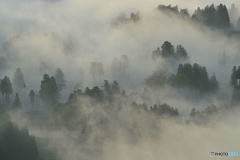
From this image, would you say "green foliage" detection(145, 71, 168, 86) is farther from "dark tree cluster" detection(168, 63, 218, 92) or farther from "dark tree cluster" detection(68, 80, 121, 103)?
"dark tree cluster" detection(68, 80, 121, 103)

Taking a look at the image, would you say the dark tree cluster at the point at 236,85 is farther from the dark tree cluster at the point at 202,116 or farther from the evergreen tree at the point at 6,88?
the evergreen tree at the point at 6,88

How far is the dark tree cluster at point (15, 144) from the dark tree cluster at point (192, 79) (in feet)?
263

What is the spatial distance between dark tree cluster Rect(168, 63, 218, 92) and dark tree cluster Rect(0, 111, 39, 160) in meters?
80.0

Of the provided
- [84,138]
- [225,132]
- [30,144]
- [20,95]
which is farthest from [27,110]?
[225,132]

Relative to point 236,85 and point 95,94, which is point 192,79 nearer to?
point 236,85

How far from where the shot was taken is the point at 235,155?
4451 inches

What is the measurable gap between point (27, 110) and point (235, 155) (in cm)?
10392

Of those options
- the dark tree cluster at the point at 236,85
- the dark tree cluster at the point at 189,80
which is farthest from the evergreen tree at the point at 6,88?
the dark tree cluster at the point at 236,85

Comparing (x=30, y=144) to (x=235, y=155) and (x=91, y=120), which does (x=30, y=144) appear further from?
(x=235, y=155)

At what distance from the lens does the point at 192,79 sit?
174 m

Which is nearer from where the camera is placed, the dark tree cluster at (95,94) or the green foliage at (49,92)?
the dark tree cluster at (95,94)

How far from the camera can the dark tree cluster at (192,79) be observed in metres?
172

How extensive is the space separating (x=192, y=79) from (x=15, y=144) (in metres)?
92.3

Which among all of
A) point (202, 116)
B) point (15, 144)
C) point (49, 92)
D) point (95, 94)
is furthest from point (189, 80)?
point (15, 144)
